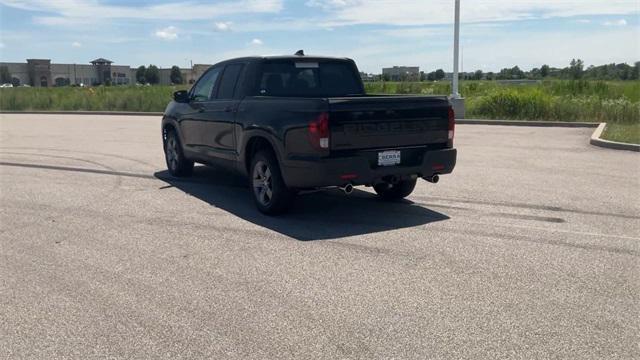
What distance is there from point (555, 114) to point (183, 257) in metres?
17.6

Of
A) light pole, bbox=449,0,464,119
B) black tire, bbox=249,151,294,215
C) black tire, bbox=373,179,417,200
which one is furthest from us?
light pole, bbox=449,0,464,119

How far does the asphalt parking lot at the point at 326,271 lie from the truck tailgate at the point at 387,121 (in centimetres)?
89

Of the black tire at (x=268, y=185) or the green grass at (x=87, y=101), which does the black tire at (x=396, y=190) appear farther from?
the green grass at (x=87, y=101)

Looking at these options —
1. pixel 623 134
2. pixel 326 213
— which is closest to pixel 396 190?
pixel 326 213

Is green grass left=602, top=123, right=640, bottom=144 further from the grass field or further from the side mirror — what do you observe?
the side mirror

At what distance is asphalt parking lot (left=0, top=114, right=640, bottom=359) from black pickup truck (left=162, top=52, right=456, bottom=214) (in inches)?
19.8

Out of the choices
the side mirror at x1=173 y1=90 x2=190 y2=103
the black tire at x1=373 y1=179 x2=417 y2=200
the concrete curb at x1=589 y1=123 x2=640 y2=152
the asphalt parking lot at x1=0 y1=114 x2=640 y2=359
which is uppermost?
the side mirror at x1=173 y1=90 x2=190 y2=103

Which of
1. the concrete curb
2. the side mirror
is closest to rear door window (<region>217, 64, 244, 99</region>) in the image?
the side mirror

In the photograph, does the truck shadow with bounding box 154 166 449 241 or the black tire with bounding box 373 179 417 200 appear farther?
the black tire with bounding box 373 179 417 200

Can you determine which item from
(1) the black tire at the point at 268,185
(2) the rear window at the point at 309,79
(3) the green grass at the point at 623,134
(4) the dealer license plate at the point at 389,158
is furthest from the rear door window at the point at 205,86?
(3) the green grass at the point at 623,134

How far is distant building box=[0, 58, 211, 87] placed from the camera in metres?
119

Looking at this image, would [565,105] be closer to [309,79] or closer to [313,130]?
[309,79]

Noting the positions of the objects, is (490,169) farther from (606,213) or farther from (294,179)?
(294,179)

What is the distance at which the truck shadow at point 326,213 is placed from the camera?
22.1 feet
